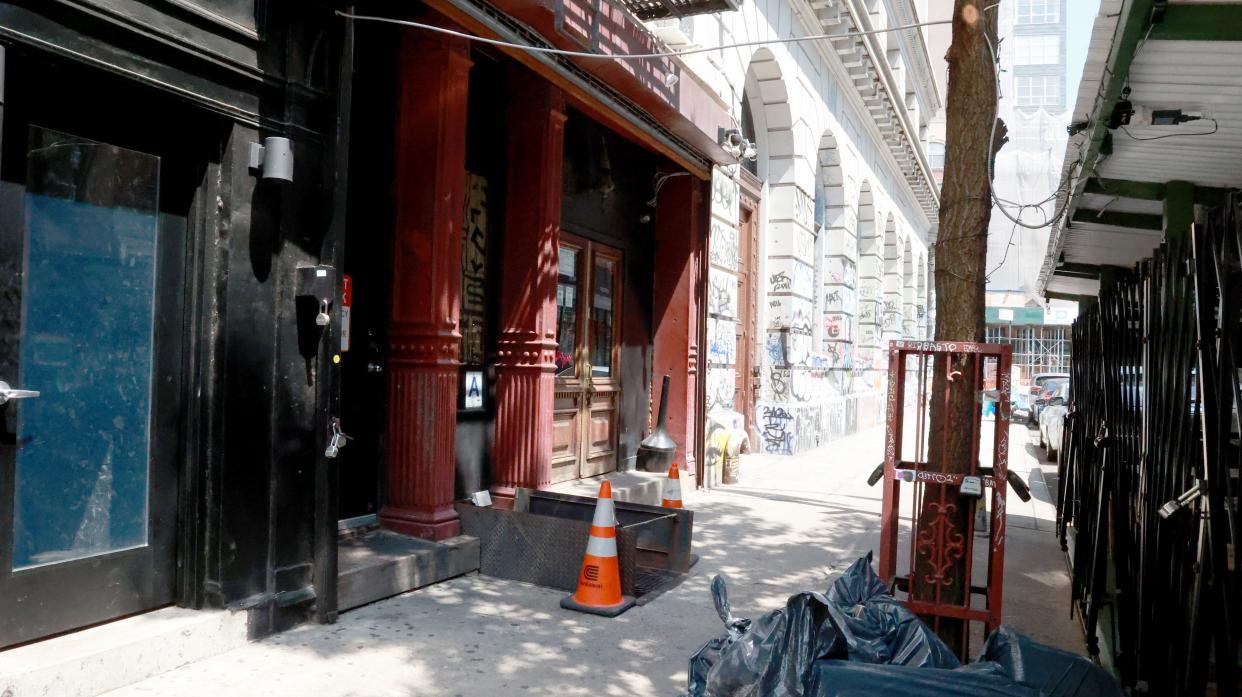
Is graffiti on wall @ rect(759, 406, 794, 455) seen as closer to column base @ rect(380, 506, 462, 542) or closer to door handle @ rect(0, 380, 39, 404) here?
column base @ rect(380, 506, 462, 542)

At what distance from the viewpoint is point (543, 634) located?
5.09 meters

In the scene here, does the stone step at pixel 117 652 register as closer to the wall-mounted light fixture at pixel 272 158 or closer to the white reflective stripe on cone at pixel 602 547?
the white reflective stripe on cone at pixel 602 547

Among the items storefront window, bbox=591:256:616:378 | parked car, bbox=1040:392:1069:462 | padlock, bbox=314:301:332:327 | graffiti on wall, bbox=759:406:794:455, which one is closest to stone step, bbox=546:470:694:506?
storefront window, bbox=591:256:616:378

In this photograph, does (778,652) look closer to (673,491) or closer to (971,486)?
(971,486)

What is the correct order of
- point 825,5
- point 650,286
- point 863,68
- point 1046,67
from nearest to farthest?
point 650,286
point 825,5
point 863,68
point 1046,67

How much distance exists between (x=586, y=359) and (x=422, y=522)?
3.64m

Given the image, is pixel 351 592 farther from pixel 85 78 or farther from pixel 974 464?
pixel 974 464

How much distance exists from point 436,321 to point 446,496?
1.26 meters

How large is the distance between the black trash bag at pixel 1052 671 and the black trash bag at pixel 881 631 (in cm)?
21

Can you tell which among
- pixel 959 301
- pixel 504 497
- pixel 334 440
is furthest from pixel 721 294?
pixel 334 440

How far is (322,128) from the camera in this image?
16.8 feet

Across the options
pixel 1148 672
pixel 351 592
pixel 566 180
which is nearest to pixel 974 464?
pixel 1148 672

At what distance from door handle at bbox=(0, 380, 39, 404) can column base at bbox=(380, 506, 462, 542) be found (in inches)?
113

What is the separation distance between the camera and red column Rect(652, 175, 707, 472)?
10.7 metres
